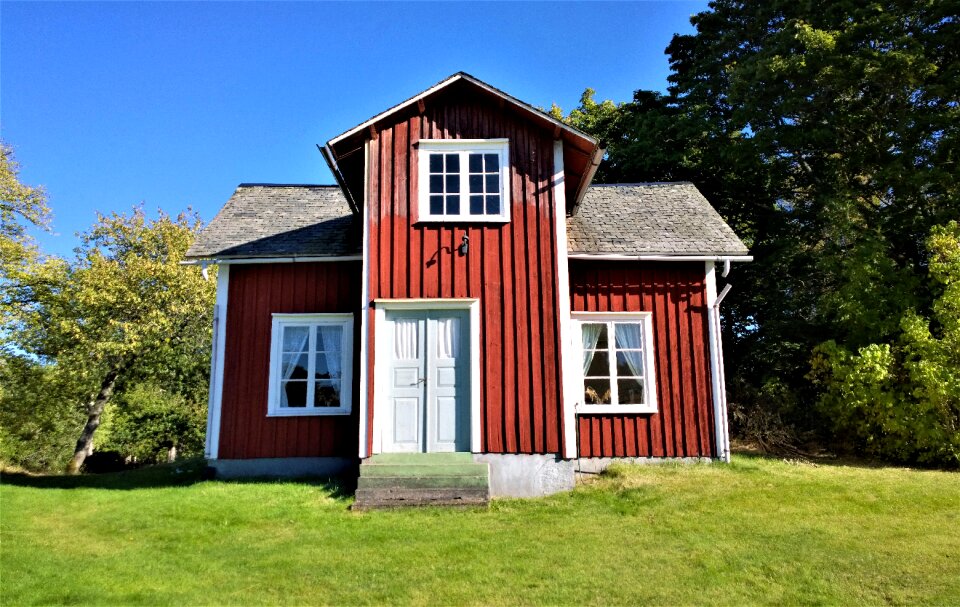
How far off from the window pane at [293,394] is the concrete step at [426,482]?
281 centimetres

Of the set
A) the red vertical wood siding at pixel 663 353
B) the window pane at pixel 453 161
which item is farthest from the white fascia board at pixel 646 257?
the window pane at pixel 453 161

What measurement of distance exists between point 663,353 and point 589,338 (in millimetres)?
1313

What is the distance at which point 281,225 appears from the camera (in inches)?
484

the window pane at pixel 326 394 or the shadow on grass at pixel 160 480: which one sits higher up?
the window pane at pixel 326 394

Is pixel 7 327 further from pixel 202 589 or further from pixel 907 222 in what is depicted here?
pixel 907 222

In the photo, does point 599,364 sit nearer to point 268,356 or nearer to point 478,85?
point 478,85

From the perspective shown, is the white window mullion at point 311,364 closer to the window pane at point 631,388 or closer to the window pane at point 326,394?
the window pane at point 326,394

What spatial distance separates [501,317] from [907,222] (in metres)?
13.5

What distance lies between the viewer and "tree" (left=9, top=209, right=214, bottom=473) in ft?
65.9

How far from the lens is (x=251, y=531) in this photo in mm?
7527

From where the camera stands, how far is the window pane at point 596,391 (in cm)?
1080

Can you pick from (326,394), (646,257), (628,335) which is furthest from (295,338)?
(646,257)

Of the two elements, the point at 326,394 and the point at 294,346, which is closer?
the point at 326,394

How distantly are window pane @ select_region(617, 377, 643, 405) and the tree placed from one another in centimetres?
1597
